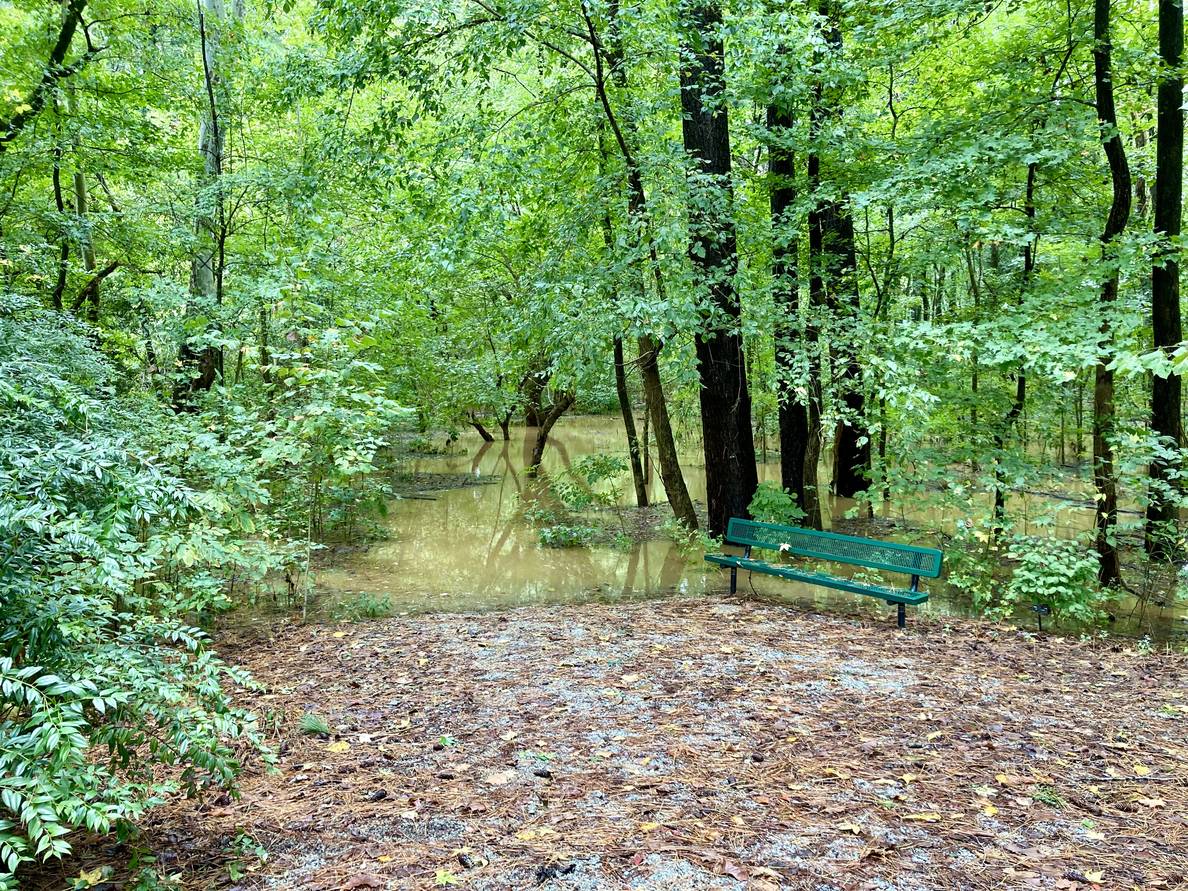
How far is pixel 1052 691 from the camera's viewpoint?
5.04 m

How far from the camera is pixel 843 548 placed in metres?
7.09

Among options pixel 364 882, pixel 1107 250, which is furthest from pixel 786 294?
pixel 364 882

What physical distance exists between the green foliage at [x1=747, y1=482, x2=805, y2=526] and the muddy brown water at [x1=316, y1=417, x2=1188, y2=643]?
80 centimetres

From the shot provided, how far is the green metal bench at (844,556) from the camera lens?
21.4ft

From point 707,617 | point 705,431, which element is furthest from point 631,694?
point 705,431

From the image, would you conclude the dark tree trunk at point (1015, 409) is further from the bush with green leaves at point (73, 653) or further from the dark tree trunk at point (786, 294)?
the bush with green leaves at point (73, 653)

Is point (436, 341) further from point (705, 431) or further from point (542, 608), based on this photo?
point (542, 608)

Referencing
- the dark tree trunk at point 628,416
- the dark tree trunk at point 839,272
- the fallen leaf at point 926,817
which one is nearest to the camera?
the fallen leaf at point 926,817

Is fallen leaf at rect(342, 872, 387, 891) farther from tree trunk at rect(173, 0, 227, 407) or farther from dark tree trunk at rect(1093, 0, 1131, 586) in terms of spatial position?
tree trunk at rect(173, 0, 227, 407)

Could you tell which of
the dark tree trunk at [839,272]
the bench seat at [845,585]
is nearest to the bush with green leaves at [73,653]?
the bench seat at [845,585]

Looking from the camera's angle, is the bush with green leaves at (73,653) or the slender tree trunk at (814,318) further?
the slender tree trunk at (814,318)

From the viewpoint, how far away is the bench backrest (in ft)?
21.3

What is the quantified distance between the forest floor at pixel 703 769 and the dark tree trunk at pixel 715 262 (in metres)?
3.98

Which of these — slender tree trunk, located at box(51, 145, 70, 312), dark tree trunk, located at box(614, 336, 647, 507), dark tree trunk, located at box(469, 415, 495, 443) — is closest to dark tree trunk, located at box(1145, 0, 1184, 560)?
dark tree trunk, located at box(614, 336, 647, 507)
